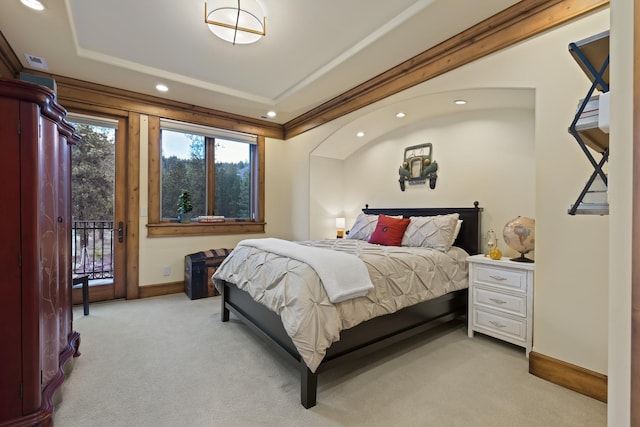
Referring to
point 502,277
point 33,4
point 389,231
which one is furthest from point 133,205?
point 502,277

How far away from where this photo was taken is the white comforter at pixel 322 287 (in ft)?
5.86

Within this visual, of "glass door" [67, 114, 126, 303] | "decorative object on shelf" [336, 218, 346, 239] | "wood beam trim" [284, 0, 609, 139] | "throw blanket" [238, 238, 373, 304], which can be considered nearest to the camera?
"throw blanket" [238, 238, 373, 304]

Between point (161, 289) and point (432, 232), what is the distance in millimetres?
3565

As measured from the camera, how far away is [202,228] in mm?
4336

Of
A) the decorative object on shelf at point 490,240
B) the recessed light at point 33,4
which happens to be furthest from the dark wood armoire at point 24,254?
the decorative object on shelf at point 490,240

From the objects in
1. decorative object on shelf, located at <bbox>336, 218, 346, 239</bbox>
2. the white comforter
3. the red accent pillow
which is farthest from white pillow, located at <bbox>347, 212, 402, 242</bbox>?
the white comforter

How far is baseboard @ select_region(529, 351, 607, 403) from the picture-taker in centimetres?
184

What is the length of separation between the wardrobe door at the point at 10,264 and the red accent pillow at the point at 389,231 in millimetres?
2970

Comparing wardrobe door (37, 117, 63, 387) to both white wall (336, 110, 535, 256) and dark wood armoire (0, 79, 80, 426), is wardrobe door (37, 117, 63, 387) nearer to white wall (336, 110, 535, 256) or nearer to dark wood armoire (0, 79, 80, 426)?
dark wood armoire (0, 79, 80, 426)

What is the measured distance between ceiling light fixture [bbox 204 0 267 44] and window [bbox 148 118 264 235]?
6.80ft

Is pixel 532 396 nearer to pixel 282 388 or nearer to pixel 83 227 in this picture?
pixel 282 388

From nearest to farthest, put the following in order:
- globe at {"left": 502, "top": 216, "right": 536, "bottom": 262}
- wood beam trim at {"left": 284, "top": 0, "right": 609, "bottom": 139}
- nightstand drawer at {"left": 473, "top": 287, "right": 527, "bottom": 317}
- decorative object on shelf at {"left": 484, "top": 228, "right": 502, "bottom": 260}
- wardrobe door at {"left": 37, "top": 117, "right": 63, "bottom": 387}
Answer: wardrobe door at {"left": 37, "top": 117, "right": 63, "bottom": 387} → wood beam trim at {"left": 284, "top": 0, "right": 609, "bottom": 139} → nightstand drawer at {"left": 473, "top": 287, "right": 527, "bottom": 317} → globe at {"left": 502, "top": 216, "right": 536, "bottom": 262} → decorative object on shelf at {"left": 484, "top": 228, "right": 502, "bottom": 260}

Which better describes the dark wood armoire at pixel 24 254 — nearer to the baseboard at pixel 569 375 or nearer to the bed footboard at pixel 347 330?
the bed footboard at pixel 347 330

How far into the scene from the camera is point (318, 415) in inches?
66.3
